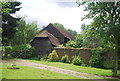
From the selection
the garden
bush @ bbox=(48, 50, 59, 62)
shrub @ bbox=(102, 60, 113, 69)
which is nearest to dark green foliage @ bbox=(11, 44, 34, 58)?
the garden

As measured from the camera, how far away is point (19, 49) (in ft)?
A: 88.9

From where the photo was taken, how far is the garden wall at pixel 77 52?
65.0ft

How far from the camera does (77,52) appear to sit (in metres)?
21.2

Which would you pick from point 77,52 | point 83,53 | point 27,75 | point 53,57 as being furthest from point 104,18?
point 53,57

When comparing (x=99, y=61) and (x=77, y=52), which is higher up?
(x=77, y=52)

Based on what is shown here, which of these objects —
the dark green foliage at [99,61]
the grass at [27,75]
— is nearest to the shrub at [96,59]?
the dark green foliage at [99,61]

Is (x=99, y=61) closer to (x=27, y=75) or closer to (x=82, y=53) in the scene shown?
(x=82, y=53)

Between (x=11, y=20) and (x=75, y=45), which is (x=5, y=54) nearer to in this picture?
(x=11, y=20)

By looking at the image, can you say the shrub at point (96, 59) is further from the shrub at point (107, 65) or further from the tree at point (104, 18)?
the tree at point (104, 18)

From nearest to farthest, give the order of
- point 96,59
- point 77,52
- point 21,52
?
point 96,59 < point 77,52 < point 21,52

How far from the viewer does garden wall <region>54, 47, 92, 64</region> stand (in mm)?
19797

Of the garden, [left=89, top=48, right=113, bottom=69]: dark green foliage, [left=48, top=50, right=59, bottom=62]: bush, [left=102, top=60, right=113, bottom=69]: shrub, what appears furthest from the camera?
[left=48, top=50, right=59, bottom=62]: bush

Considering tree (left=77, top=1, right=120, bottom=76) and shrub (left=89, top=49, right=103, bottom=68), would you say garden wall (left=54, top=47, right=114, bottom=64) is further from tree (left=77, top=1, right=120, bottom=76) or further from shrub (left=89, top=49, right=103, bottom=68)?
tree (left=77, top=1, right=120, bottom=76)

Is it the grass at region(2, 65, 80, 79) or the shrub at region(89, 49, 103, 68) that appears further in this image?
the shrub at region(89, 49, 103, 68)
